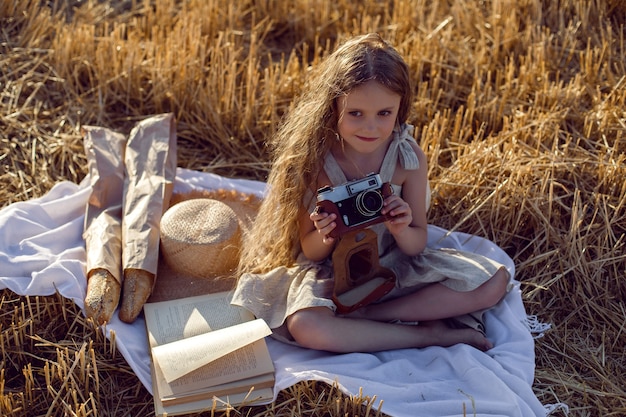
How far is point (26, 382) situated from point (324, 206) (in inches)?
45.1

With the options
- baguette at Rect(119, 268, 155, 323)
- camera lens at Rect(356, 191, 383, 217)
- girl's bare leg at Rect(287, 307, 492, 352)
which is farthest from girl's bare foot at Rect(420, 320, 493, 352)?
baguette at Rect(119, 268, 155, 323)

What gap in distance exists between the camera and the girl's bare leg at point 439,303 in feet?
9.16

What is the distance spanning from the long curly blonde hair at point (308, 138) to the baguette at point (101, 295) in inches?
19.1

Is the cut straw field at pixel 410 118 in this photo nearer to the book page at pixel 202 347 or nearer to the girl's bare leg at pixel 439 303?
the book page at pixel 202 347

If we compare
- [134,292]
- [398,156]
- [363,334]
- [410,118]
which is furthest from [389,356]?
[410,118]

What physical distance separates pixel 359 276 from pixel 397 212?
40 centimetres

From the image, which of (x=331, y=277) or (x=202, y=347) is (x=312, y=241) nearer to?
(x=331, y=277)

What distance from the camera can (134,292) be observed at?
2.88 metres

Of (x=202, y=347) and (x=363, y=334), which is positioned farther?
(x=363, y=334)

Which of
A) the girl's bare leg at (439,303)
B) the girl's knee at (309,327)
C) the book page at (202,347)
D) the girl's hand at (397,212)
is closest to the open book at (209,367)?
the book page at (202,347)

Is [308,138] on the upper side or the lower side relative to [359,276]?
upper

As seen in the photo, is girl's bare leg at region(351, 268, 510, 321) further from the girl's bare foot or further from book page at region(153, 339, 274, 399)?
book page at region(153, 339, 274, 399)

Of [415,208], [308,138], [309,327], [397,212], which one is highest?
[308,138]

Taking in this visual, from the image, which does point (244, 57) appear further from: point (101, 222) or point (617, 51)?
point (617, 51)
